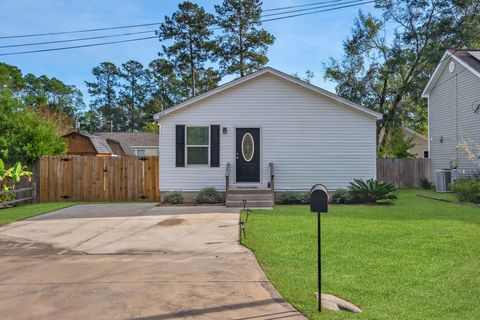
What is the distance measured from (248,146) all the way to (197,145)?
1.76m

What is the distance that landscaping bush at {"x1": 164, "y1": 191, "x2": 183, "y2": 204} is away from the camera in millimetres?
13470

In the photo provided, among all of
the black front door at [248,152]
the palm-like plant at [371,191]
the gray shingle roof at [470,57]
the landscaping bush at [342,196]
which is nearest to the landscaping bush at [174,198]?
the black front door at [248,152]

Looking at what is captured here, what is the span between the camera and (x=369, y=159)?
46.5 feet

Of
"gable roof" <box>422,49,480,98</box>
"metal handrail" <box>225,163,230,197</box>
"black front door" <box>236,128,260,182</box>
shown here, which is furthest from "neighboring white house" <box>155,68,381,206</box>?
"gable roof" <box>422,49,480,98</box>

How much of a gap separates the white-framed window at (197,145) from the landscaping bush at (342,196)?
4.46 meters

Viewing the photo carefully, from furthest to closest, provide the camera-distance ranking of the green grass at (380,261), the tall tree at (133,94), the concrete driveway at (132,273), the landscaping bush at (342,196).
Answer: the tall tree at (133,94), the landscaping bush at (342,196), the green grass at (380,261), the concrete driveway at (132,273)

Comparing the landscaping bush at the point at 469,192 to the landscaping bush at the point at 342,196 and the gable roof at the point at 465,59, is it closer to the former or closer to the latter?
the landscaping bush at the point at 342,196

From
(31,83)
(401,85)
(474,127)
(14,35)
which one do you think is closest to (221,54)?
(401,85)

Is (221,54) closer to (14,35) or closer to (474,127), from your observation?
(14,35)

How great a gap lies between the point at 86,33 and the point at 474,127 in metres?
17.3

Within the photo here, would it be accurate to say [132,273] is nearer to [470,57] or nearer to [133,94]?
[470,57]

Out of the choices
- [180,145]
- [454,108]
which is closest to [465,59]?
[454,108]

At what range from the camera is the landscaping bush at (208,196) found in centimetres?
1353

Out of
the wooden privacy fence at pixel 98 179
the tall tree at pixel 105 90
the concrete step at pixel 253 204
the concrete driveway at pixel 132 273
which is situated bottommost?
the concrete driveway at pixel 132 273
